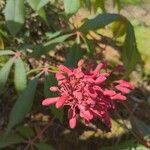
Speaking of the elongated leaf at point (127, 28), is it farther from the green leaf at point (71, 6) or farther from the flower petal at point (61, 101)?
the flower petal at point (61, 101)

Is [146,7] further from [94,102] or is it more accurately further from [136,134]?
[94,102]

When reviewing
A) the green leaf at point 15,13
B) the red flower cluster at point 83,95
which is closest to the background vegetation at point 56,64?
the green leaf at point 15,13

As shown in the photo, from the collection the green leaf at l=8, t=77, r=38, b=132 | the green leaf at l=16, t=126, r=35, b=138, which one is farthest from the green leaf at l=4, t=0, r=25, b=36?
the green leaf at l=16, t=126, r=35, b=138

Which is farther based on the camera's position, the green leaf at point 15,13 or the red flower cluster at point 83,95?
the green leaf at point 15,13

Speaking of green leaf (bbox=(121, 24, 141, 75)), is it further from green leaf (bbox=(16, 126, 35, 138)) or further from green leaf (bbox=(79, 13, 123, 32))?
green leaf (bbox=(16, 126, 35, 138))

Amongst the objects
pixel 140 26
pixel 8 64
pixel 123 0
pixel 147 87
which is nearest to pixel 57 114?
pixel 8 64

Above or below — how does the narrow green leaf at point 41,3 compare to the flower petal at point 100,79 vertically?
above

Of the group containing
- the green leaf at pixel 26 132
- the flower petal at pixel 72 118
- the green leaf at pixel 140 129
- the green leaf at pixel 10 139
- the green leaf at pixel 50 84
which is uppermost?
the flower petal at pixel 72 118
